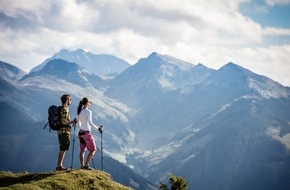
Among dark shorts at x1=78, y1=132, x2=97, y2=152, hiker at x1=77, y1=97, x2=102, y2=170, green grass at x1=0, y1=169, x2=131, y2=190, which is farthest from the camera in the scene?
dark shorts at x1=78, y1=132, x2=97, y2=152

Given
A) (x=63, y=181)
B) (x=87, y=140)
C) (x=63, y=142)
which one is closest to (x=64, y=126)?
(x=63, y=142)

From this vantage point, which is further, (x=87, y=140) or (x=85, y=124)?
(x=87, y=140)

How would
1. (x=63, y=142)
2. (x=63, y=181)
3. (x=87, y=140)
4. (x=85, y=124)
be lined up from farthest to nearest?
1. (x=87, y=140)
2. (x=85, y=124)
3. (x=63, y=142)
4. (x=63, y=181)

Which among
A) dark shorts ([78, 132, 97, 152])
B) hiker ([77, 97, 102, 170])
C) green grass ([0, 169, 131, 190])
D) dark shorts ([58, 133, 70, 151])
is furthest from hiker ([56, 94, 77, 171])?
green grass ([0, 169, 131, 190])

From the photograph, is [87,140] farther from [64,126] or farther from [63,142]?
[64,126]

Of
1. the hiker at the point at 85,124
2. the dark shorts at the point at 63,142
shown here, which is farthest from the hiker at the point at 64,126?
the hiker at the point at 85,124

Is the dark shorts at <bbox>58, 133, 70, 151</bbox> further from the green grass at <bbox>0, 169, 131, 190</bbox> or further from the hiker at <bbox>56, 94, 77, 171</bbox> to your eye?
the green grass at <bbox>0, 169, 131, 190</bbox>

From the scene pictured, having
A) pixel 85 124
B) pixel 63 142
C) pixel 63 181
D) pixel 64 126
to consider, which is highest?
pixel 85 124

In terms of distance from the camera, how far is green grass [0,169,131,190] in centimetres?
1828

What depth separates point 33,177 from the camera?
1991 cm

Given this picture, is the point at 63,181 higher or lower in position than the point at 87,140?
lower

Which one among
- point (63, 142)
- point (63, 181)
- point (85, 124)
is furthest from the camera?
point (85, 124)

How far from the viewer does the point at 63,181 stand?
63.0 ft

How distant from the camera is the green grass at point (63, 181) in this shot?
60.0 feet
